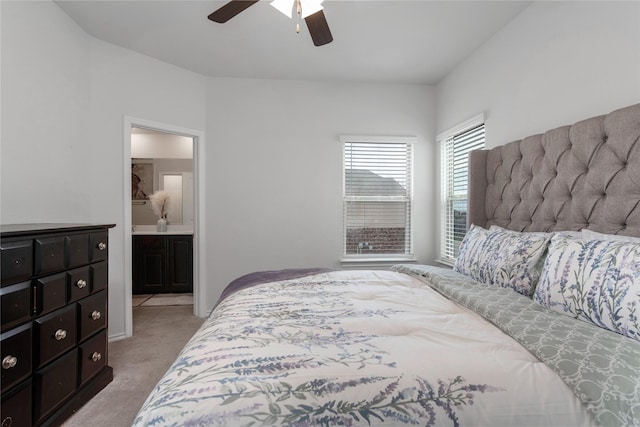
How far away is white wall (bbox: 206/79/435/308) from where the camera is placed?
3.45 metres

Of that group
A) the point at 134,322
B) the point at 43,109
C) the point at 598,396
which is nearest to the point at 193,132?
the point at 43,109

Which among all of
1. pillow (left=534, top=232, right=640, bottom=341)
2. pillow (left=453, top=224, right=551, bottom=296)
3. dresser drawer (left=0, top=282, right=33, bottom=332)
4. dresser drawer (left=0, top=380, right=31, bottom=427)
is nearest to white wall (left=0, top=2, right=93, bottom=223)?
dresser drawer (left=0, top=282, right=33, bottom=332)

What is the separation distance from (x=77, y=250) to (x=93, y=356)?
0.73m

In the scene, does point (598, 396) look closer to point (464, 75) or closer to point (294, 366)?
point (294, 366)

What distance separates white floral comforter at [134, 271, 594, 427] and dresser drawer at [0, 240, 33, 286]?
1003 mm

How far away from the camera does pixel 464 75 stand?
9.87 ft

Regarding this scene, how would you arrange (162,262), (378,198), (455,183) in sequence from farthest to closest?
1. (162,262)
2. (378,198)
3. (455,183)

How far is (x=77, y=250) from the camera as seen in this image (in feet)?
5.92

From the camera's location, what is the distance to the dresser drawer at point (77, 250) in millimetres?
1747

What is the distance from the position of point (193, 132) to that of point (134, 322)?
2.15 meters

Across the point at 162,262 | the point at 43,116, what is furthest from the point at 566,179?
the point at 162,262

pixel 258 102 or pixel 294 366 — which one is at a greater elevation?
pixel 258 102

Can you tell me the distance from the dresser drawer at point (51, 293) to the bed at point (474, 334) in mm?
949

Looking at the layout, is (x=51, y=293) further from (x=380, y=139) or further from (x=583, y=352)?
(x=380, y=139)
